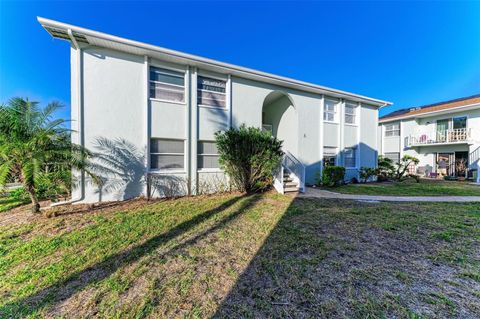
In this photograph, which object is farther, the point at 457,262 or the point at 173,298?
the point at 457,262

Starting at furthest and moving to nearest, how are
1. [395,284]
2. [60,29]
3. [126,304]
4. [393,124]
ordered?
[393,124] → [60,29] → [395,284] → [126,304]

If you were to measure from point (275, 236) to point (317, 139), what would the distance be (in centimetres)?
935

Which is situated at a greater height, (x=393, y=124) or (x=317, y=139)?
(x=393, y=124)

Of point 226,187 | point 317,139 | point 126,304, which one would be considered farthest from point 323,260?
point 317,139

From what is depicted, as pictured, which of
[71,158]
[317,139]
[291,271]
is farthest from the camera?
[317,139]

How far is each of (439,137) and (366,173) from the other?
34.8 feet

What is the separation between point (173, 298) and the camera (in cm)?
249

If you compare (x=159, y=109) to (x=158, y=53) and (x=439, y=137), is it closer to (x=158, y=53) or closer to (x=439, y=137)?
(x=158, y=53)

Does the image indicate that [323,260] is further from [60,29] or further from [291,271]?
[60,29]

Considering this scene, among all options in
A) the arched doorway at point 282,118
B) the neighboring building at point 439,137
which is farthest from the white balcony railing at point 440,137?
Answer: the arched doorway at point 282,118

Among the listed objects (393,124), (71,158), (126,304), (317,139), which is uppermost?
(393,124)

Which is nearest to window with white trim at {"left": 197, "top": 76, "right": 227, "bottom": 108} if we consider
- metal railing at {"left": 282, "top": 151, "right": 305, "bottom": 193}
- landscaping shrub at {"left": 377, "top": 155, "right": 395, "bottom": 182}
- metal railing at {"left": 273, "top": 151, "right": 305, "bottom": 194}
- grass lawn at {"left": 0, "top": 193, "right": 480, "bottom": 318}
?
metal railing at {"left": 273, "top": 151, "right": 305, "bottom": 194}

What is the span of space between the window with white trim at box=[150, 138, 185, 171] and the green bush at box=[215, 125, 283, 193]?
1765 millimetres

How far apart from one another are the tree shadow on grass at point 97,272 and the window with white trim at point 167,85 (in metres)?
5.66
